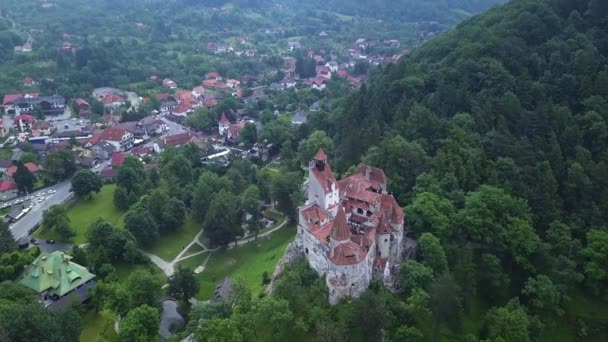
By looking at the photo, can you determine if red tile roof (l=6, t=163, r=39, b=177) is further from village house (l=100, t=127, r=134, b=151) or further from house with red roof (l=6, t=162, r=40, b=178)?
village house (l=100, t=127, r=134, b=151)

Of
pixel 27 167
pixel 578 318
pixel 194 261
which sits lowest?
pixel 194 261

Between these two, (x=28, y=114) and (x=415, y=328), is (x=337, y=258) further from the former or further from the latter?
(x=28, y=114)

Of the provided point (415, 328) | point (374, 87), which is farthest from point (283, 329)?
point (374, 87)

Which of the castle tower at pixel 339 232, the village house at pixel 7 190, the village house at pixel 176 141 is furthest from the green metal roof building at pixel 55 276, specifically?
the village house at pixel 176 141

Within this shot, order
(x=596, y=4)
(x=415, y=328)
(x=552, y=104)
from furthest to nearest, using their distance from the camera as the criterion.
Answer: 1. (x=596, y=4)
2. (x=552, y=104)
3. (x=415, y=328)

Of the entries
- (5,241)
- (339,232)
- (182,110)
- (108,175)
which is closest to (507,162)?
(339,232)

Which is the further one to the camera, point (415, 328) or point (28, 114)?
point (28, 114)

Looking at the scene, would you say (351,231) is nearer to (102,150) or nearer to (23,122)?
(102,150)
